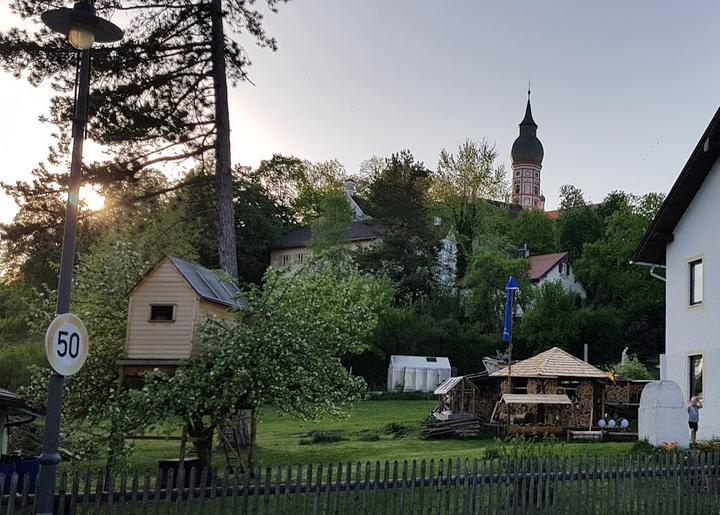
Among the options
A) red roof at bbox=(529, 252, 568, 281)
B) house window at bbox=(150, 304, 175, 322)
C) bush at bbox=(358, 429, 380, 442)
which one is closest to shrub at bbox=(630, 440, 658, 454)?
house window at bbox=(150, 304, 175, 322)

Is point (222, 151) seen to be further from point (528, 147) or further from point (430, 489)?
point (528, 147)

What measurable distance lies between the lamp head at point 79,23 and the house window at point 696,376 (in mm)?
19966

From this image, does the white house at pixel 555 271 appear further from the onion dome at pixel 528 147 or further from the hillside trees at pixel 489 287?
the onion dome at pixel 528 147

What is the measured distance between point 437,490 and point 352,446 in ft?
45.1

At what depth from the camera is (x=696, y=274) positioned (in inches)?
924

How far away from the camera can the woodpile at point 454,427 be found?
93.2 feet

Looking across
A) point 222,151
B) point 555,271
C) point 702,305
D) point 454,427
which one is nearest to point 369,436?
point 454,427

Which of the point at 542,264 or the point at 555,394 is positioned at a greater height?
the point at 542,264

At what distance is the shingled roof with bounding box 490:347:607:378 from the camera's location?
98.9ft

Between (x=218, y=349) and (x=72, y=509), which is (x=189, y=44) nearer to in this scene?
(x=218, y=349)

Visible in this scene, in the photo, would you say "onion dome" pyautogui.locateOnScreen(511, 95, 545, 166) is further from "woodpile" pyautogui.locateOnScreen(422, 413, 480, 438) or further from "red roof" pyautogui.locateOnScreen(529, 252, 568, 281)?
"woodpile" pyautogui.locateOnScreen(422, 413, 480, 438)

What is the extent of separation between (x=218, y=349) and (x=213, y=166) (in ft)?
34.4

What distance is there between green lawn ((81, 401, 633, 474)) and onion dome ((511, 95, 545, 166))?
10746 cm

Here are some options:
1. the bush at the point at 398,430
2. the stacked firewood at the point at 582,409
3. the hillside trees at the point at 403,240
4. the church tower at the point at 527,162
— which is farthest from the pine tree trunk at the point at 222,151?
the church tower at the point at 527,162
